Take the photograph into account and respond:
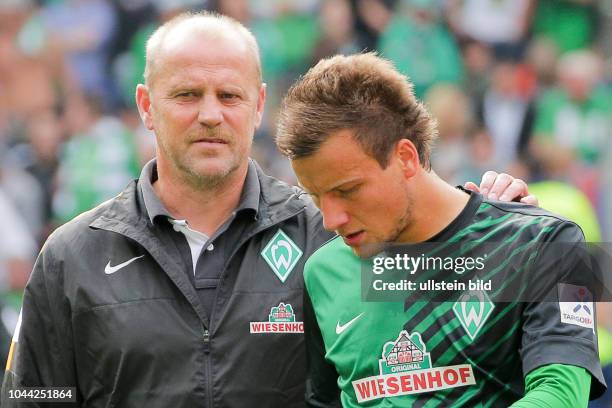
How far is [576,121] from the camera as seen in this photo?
7.77 m

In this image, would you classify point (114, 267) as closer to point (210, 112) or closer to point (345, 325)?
point (210, 112)

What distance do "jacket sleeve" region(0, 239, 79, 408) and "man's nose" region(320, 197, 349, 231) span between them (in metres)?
1.16

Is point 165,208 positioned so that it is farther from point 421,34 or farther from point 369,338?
point 421,34

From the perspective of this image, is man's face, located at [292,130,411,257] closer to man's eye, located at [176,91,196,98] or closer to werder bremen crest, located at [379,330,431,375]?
werder bremen crest, located at [379,330,431,375]

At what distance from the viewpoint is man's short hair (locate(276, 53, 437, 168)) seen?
3148mm

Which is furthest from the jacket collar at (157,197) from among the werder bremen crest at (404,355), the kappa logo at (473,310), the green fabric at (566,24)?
the green fabric at (566,24)

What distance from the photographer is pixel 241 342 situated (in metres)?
3.67

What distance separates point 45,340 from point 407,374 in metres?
1.42

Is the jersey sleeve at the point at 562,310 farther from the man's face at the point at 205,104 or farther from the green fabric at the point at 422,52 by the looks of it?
the green fabric at the point at 422,52

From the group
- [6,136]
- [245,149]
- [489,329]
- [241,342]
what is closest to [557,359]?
[489,329]

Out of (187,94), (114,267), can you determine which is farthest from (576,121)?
(114,267)

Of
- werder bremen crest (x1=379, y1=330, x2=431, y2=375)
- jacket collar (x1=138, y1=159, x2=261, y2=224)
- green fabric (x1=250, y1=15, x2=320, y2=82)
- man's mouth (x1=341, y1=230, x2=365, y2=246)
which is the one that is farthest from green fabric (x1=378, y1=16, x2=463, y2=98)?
werder bremen crest (x1=379, y1=330, x2=431, y2=375)

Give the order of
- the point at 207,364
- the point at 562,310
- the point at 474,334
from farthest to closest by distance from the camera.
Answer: the point at 207,364, the point at 474,334, the point at 562,310

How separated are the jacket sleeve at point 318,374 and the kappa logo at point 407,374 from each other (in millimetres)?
246
